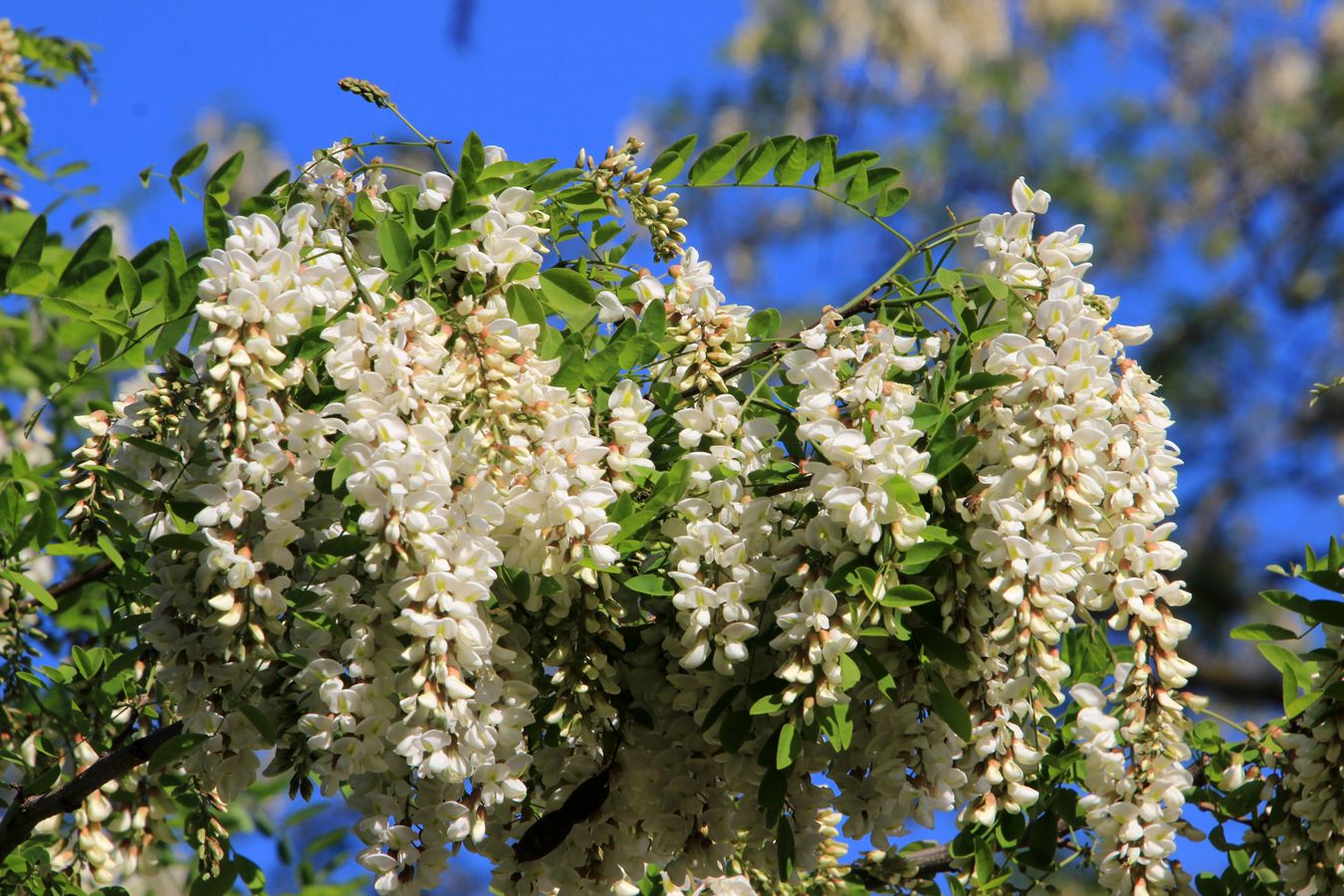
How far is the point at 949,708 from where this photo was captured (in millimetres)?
1807

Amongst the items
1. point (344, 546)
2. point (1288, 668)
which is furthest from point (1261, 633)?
point (344, 546)

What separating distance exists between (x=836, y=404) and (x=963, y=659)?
35 cm

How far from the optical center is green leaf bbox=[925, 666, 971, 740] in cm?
180

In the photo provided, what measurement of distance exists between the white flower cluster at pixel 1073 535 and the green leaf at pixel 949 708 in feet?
0.15

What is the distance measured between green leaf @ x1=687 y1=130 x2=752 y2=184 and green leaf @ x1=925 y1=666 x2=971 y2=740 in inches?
33.2

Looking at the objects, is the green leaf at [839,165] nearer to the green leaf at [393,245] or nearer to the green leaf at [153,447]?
the green leaf at [393,245]

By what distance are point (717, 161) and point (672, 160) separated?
0.34ft

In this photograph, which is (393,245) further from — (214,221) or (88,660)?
(88,660)

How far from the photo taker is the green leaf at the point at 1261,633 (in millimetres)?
2180

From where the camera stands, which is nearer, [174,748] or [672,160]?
[174,748]

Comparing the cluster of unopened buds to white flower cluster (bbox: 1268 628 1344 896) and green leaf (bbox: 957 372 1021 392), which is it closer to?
A: green leaf (bbox: 957 372 1021 392)

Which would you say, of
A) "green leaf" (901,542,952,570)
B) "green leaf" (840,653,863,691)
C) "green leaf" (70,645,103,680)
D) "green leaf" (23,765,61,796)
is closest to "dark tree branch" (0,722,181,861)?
"green leaf" (23,765,61,796)

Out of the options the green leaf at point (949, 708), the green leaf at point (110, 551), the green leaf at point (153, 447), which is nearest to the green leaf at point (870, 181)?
the green leaf at point (949, 708)

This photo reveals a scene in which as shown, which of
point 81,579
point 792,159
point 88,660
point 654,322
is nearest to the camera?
point 654,322
